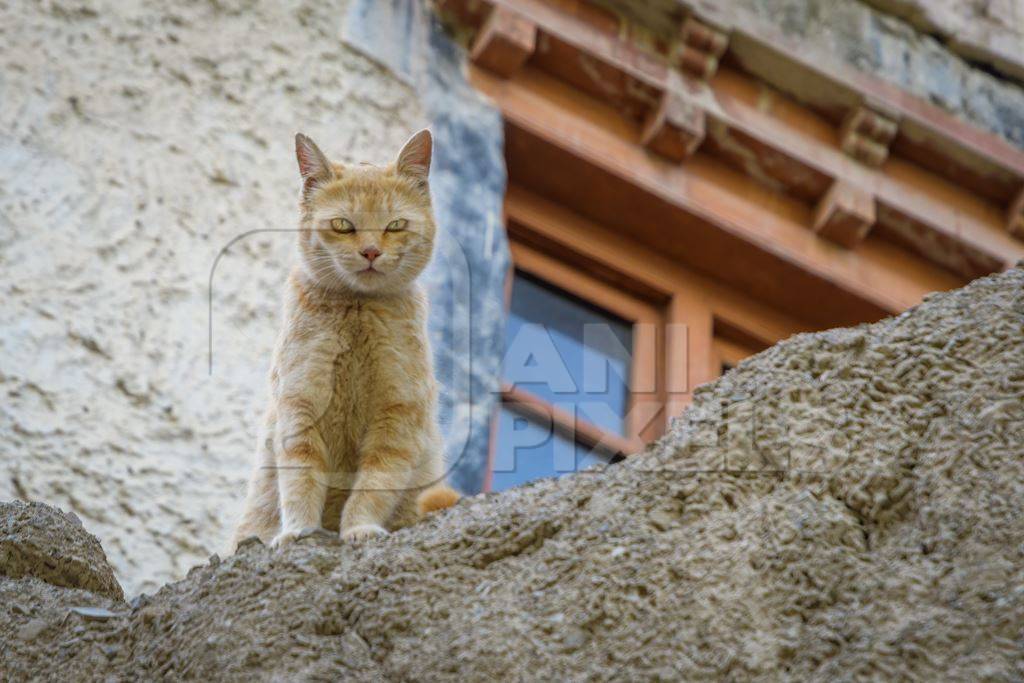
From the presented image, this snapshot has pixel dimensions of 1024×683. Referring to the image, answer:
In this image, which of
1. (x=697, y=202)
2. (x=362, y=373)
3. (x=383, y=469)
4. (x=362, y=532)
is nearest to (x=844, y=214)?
(x=697, y=202)

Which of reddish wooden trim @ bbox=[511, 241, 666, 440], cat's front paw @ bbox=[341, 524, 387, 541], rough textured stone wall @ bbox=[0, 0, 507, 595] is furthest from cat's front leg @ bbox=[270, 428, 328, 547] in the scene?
reddish wooden trim @ bbox=[511, 241, 666, 440]

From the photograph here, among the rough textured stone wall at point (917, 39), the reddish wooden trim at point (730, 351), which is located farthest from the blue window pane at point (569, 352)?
the rough textured stone wall at point (917, 39)

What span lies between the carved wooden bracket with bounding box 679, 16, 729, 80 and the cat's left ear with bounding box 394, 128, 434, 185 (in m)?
4.22

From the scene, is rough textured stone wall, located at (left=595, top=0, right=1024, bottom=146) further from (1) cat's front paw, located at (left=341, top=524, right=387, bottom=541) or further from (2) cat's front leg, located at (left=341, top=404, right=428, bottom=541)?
(1) cat's front paw, located at (left=341, top=524, right=387, bottom=541)

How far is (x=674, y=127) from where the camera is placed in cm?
830

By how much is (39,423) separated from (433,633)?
3.23 m

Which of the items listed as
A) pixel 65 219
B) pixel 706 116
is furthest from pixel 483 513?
pixel 706 116

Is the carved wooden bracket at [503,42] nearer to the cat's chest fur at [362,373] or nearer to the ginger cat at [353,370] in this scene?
the ginger cat at [353,370]

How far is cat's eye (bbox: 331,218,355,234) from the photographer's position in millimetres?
4340

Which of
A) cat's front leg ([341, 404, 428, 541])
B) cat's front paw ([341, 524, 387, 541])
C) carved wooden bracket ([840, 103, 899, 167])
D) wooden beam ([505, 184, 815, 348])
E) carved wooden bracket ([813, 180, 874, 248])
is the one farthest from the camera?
carved wooden bracket ([840, 103, 899, 167])

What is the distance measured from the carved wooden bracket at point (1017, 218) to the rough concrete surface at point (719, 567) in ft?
18.7

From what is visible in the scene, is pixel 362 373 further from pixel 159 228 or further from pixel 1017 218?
pixel 1017 218

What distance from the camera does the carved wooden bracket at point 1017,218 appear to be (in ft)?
29.5

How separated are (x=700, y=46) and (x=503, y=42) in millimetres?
1120
